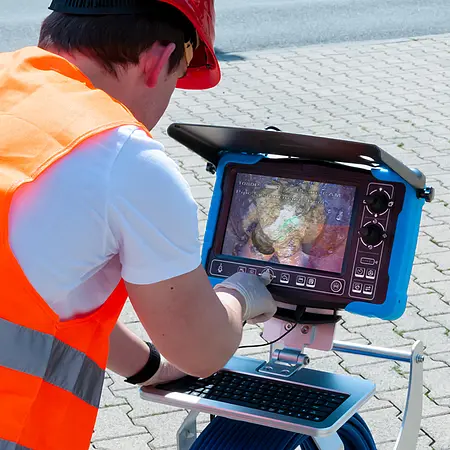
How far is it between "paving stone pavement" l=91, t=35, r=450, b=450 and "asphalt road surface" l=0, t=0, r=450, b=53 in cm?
37

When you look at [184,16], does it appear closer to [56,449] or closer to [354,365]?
[56,449]

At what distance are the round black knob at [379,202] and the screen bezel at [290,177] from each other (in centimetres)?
4

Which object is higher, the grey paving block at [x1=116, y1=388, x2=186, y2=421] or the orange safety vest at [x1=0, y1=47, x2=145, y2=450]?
the orange safety vest at [x1=0, y1=47, x2=145, y2=450]

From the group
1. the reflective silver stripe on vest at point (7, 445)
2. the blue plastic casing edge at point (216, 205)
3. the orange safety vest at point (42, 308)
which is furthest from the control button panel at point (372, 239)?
the reflective silver stripe on vest at point (7, 445)

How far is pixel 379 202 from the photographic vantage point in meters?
2.18

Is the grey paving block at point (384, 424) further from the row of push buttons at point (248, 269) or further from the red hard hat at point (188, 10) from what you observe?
the red hard hat at point (188, 10)

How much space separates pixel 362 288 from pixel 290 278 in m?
0.18

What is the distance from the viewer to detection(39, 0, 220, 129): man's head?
5.91 feet

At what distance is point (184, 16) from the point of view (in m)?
1.89

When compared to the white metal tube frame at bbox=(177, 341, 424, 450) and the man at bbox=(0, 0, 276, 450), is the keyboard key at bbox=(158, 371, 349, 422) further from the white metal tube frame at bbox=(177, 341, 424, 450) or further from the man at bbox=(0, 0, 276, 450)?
the man at bbox=(0, 0, 276, 450)

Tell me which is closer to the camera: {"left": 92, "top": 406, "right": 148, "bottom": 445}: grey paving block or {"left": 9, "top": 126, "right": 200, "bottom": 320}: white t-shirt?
{"left": 9, "top": 126, "right": 200, "bottom": 320}: white t-shirt

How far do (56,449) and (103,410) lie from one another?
79.1 inches

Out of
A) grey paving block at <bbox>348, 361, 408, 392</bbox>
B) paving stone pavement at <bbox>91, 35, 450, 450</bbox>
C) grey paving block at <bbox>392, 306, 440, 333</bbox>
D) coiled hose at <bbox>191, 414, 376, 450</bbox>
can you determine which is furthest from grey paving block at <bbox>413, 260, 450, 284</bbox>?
coiled hose at <bbox>191, 414, 376, 450</bbox>

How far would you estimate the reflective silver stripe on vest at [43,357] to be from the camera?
1.68 m
